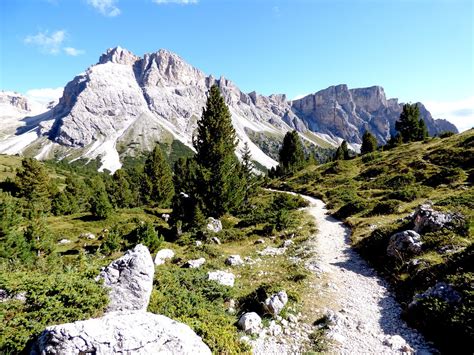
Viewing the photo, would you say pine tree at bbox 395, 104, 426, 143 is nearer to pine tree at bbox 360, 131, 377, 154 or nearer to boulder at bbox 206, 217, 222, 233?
pine tree at bbox 360, 131, 377, 154

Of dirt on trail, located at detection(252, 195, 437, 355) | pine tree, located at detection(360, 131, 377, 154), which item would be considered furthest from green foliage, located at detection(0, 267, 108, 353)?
pine tree, located at detection(360, 131, 377, 154)

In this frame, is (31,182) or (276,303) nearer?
(276,303)

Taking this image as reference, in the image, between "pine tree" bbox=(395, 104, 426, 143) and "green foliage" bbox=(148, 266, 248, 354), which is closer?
"green foliage" bbox=(148, 266, 248, 354)

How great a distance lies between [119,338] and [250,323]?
19.1ft

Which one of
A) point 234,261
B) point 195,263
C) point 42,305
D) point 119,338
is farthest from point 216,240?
point 119,338

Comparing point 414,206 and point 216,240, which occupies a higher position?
point 414,206

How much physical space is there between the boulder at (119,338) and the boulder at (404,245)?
44.4ft

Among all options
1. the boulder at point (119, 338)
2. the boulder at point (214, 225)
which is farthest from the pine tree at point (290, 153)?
the boulder at point (119, 338)

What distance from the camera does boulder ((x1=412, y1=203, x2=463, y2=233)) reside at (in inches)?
661

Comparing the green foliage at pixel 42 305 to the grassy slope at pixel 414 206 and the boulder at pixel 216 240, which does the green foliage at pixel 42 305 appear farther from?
the boulder at pixel 216 240

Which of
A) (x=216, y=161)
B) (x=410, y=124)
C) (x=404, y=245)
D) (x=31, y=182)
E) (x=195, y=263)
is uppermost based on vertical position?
(x=410, y=124)

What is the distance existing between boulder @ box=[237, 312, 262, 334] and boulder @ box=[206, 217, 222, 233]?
598 inches

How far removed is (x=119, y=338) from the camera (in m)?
6.43

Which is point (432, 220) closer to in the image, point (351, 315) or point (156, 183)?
point (351, 315)
